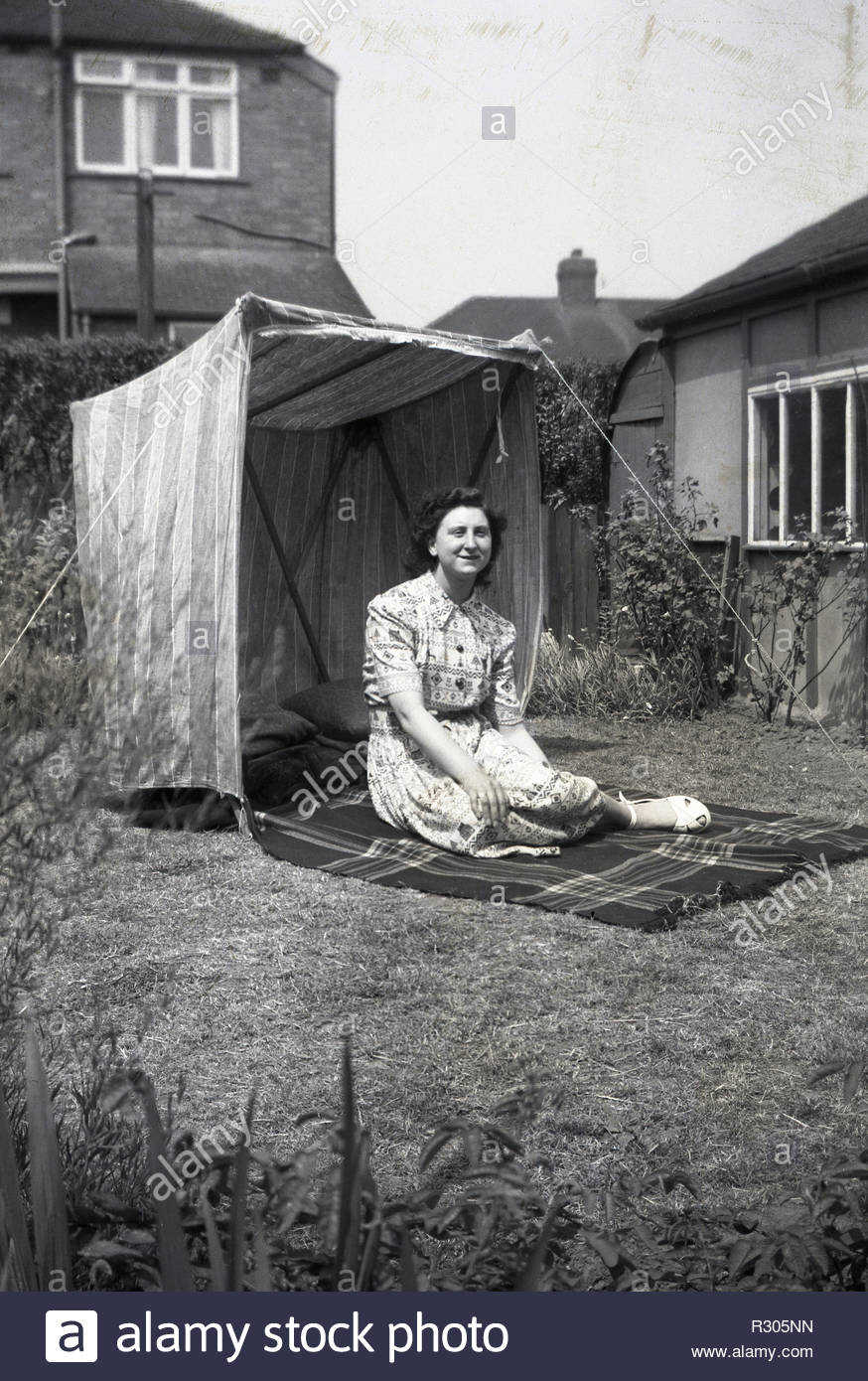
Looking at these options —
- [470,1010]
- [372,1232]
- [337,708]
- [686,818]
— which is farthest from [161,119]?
[372,1232]

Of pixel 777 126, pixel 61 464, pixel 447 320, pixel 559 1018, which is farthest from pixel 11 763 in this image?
pixel 447 320

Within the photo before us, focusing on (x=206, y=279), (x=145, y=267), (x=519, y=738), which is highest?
(x=206, y=279)

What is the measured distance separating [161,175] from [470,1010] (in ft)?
57.0

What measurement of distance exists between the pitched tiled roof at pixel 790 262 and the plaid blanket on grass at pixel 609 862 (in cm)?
396

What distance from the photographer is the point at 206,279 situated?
1817 cm

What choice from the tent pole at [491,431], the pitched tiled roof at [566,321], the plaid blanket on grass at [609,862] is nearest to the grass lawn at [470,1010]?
the plaid blanket on grass at [609,862]

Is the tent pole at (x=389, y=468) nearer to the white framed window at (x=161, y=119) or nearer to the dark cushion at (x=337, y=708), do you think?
the dark cushion at (x=337, y=708)

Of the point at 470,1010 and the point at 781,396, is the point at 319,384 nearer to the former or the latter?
the point at 781,396

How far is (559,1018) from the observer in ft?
10.4

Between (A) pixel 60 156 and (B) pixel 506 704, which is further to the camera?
(A) pixel 60 156

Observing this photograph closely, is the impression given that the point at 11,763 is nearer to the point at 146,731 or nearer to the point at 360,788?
the point at 146,731

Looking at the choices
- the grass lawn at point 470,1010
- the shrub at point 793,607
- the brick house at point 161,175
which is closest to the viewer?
the grass lawn at point 470,1010

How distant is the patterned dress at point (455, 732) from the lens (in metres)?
4.78

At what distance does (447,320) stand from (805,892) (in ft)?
97.5
